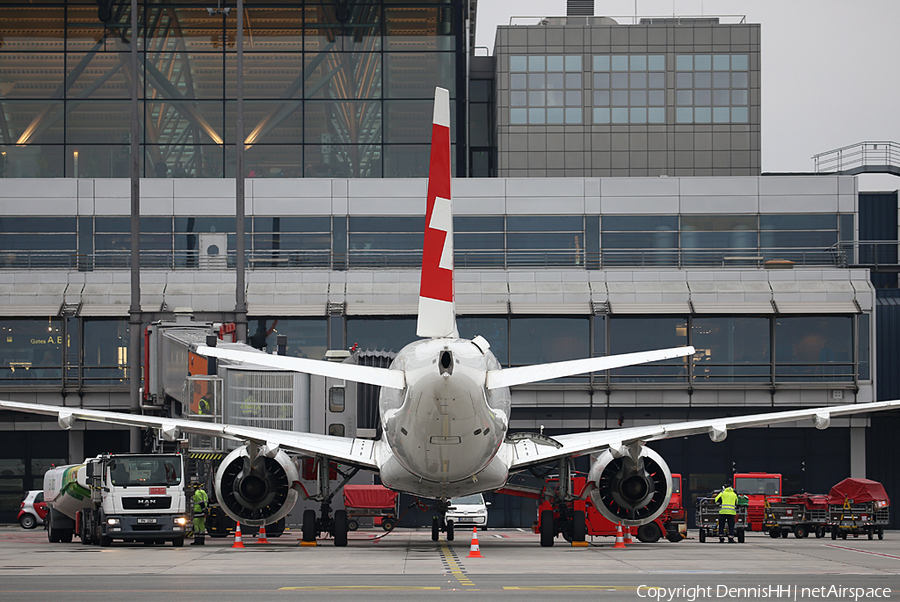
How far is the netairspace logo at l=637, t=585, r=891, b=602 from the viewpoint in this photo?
15891 mm

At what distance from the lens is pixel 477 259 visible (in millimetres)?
54875

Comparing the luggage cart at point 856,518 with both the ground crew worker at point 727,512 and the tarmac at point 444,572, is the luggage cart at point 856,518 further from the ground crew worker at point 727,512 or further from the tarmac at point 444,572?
the tarmac at point 444,572

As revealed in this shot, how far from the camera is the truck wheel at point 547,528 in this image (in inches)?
1174

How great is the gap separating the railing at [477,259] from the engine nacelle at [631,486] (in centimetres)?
2546

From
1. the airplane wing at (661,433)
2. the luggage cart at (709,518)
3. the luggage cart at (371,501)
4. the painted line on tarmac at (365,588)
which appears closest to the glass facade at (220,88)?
the luggage cart at (709,518)

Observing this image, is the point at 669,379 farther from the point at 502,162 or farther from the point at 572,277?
the point at 502,162

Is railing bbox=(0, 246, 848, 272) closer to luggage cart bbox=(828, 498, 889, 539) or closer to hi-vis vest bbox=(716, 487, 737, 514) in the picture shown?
luggage cart bbox=(828, 498, 889, 539)

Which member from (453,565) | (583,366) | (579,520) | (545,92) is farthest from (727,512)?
(545,92)

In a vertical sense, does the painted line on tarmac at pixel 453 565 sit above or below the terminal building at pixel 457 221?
below

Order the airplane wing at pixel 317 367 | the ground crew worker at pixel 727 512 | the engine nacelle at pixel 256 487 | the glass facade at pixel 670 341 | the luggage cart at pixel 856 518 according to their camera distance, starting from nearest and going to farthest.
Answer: the airplane wing at pixel 317 367, the engine nacelle at pixel 256 487, the ground crew worker at pixel 727 512, the luggage cart at pixel 856 518, the glass facade at pixel 670 341

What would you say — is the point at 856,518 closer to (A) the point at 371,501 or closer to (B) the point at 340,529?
(A) the point at 371,501

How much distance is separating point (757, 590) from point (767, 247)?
40035mm

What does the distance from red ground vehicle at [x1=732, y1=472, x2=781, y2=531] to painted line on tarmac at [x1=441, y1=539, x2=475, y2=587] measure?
1751cm

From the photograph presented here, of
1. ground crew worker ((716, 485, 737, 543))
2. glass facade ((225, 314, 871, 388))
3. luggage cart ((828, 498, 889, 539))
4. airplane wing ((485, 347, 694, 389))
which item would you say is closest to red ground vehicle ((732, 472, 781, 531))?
luggage cart ((828, 498, 889, 539))
